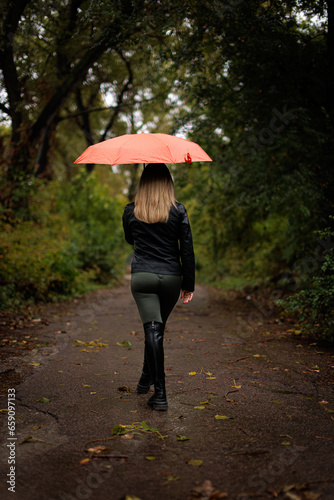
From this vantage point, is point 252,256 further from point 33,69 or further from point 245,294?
point 33,69

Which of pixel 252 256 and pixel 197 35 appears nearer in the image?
pixel 197 35

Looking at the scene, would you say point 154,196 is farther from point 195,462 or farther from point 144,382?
point 195,462

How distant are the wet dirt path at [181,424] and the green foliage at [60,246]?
11.4ft

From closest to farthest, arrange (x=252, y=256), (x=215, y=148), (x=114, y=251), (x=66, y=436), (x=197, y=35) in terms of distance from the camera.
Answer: (x=66, y=436)
(x=197, y=35)
(x=215, y=148)
(x=252, y=256)
(x=114, y=251)

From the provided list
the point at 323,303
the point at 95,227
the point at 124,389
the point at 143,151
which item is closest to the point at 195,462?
the point at 124,389

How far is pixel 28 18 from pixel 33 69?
1917mm

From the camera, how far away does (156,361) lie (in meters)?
3.83

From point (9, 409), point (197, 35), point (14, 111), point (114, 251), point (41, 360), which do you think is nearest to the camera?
point (9, 409)

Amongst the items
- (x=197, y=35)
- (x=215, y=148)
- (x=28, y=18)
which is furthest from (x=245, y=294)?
(x=28, y=18)

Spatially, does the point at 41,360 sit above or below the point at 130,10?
below

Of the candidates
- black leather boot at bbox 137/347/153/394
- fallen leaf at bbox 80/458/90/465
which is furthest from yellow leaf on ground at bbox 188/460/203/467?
black leather boot at bbox 137/347/153/394

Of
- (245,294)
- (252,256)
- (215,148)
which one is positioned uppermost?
(215,148)

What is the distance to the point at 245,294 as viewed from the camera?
527 inches

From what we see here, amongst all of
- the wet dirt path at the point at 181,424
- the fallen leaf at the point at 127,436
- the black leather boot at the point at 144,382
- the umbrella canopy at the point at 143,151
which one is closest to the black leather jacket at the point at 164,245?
the umbrella canopy at the point at 143,151
